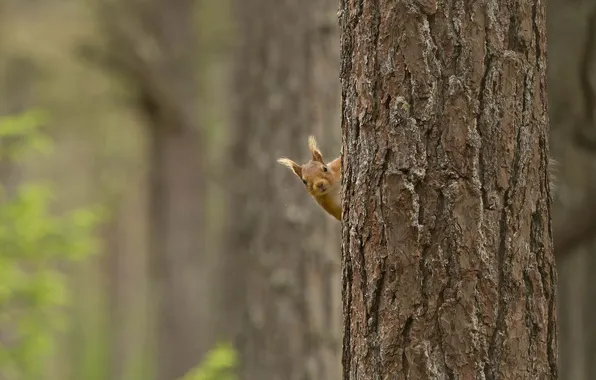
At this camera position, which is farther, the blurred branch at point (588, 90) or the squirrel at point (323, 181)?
the blurred branch at point (588, 90)

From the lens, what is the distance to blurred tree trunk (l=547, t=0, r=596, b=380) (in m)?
4.07

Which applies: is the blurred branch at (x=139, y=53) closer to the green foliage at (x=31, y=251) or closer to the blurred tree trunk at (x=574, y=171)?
the green foliage at (x=31, y=251)

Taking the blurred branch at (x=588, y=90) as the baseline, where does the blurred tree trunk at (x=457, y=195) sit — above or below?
below

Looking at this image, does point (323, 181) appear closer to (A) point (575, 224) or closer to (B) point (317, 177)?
(B) point (317, 177)

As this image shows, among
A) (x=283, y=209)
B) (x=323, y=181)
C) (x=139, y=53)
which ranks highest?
(x=139, y=53)

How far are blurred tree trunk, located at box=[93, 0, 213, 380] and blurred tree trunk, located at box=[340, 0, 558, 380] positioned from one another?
8.19 m

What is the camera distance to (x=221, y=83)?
12.6 m

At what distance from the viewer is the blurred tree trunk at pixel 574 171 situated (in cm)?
407

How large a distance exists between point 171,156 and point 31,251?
570cm

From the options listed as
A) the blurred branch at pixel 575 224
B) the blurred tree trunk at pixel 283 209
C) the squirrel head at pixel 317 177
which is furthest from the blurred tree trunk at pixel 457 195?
the blurred tree trunk at pixel 283 209

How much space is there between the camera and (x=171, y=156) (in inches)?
422

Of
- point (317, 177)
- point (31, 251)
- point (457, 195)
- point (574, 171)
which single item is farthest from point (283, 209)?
point (457, 195)

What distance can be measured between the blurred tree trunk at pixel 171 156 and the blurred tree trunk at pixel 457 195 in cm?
819

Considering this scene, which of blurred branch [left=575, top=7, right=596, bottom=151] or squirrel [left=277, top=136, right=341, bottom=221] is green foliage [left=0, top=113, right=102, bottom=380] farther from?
blurred branch [left=575, top=7, right=596, bottom=151]
